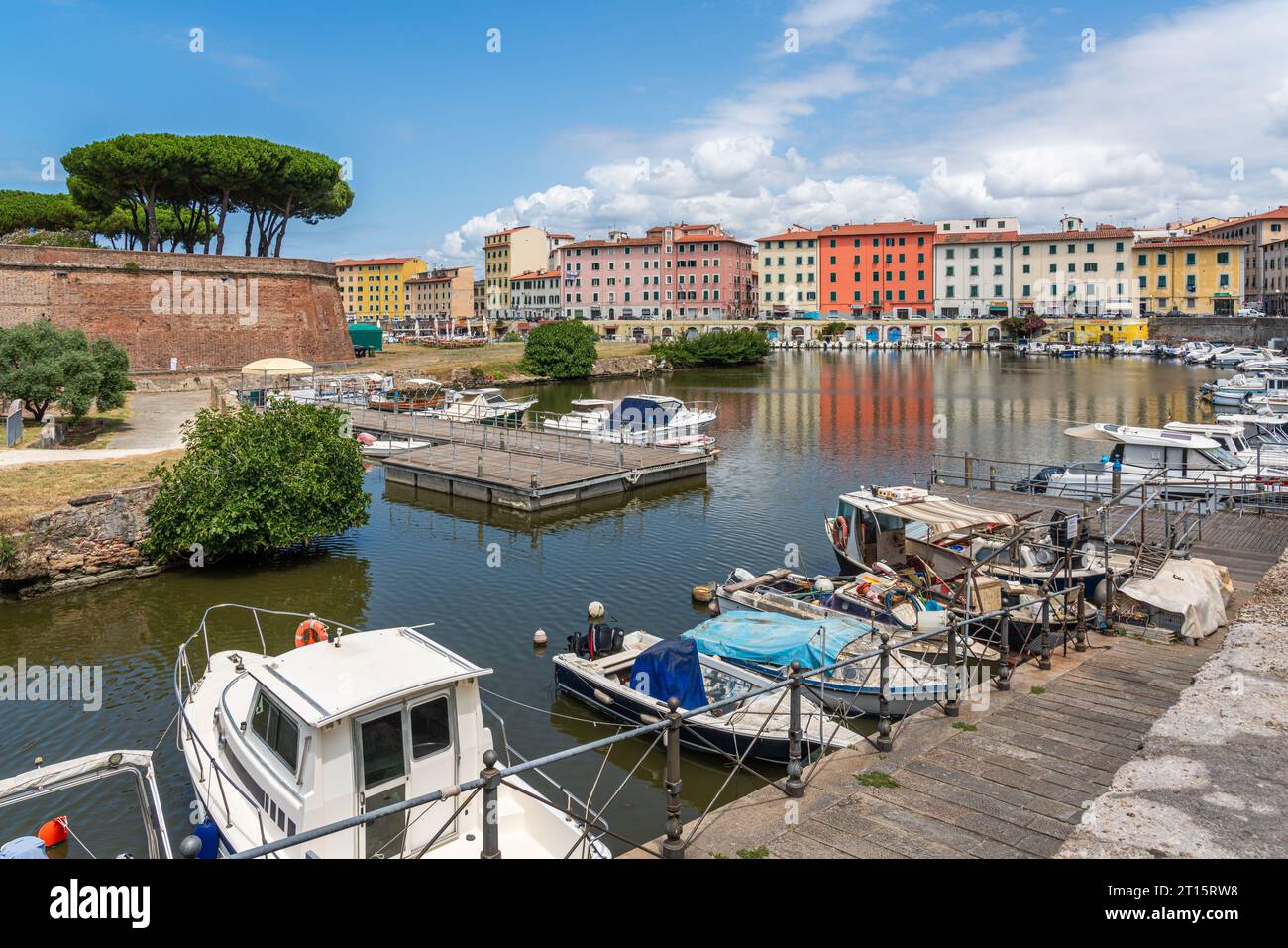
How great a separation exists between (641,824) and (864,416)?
46936 mm

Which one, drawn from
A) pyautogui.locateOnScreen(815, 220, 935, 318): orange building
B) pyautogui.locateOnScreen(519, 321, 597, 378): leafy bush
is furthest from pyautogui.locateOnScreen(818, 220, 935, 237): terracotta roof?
pyautogui.locateOnScreen(519, 321, 597, 378): leafy bush

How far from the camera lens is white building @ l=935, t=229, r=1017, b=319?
125 meters

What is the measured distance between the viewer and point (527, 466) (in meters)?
36.1

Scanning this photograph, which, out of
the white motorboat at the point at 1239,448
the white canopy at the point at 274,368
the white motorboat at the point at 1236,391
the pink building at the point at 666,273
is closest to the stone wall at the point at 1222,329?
the white motorboat at the point at 1236,391

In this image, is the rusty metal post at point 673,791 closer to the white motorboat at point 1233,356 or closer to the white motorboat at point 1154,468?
the white motorboat at point 1154,468

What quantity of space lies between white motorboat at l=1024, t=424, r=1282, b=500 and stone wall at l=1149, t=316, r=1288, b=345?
292ft

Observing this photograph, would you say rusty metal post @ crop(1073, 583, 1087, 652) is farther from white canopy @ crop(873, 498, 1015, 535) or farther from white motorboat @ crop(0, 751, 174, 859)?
white motorboat @ crop(0, 751, 174, 859)

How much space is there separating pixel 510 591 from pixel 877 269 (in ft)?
386

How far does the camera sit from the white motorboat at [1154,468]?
2689 centimetres

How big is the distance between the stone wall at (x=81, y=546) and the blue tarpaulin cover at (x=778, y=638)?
51.9 ft

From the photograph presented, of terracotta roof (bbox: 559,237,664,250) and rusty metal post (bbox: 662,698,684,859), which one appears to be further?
terracotta roof (bbox: 559,237,664,250)

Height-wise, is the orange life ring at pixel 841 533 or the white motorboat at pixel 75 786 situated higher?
the orange life ring at pixel 841 533

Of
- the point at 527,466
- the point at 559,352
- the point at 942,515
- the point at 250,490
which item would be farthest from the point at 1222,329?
the point at 250,490
